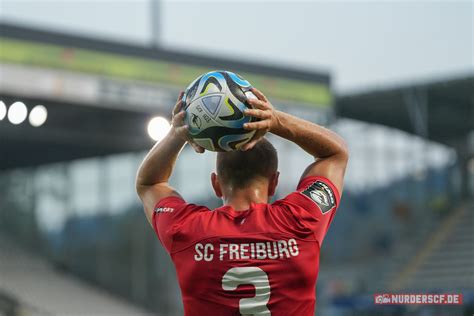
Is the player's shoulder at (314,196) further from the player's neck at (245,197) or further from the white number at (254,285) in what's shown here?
the white number at (254,285)

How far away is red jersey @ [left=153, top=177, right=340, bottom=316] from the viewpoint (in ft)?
10.8

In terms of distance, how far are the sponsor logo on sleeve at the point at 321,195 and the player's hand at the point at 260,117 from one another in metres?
0.30

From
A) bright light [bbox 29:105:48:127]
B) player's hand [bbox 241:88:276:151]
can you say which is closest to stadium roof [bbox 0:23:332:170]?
bright light [bbox 29:105:48:127]

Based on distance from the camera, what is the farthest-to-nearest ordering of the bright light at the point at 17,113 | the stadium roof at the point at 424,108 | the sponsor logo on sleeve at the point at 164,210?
the stadium roof at the point at 424,108, the bright light at the point at 17,113, the sponsor logo on sleeve at the point at 164,210

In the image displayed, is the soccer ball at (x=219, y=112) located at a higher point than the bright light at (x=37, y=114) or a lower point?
lower

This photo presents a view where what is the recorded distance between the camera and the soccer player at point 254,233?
3299 millimetres

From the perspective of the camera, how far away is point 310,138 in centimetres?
351

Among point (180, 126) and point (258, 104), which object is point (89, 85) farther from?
point (258, 104)

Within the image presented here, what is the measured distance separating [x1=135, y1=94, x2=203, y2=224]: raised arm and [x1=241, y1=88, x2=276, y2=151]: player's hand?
369 millimetres

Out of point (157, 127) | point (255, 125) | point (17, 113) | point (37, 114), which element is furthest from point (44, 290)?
point (255, 125)

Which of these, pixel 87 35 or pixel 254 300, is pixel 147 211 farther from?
pixel 87 35

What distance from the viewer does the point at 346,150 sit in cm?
363

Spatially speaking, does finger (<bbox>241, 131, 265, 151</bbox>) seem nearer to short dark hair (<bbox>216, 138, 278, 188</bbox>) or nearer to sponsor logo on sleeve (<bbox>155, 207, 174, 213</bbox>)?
short dark hair (<bbox>216, 138, 278, 188</bbox>)

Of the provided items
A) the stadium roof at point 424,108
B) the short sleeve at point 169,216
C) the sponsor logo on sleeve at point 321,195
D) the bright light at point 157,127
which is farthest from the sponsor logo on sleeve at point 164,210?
the stadium roof at point 424,108
